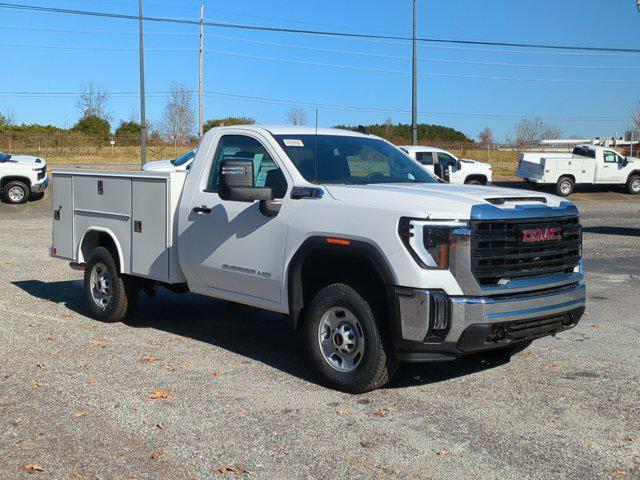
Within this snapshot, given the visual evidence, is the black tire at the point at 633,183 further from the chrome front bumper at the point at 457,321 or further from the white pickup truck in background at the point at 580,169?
the chrome front bumper at the point at 457,321

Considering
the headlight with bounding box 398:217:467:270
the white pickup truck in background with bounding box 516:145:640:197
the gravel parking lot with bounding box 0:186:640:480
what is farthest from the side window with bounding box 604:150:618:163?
the headlight with bounding box 398:217:467:270

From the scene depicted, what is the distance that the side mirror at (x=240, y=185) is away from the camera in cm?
638

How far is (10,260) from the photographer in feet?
44.1

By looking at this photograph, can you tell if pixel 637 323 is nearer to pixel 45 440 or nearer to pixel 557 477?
pixel 557 477

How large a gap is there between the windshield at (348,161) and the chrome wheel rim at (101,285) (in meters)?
2.81

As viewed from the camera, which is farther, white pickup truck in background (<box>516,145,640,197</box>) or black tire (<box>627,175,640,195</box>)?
black tire (<box>627,175,640,195</box>)

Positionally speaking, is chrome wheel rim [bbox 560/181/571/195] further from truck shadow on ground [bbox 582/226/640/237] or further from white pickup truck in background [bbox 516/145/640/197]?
truck shadow on ground [bbox 582/226/640/237]

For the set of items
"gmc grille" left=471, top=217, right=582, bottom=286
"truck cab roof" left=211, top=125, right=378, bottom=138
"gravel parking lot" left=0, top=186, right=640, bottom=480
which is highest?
"truck cab roof" left=211, top=125, right=378, bottom=138

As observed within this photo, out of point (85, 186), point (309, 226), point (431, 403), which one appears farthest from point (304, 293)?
point (85, 186)

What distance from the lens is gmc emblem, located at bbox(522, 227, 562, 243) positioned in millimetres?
5750

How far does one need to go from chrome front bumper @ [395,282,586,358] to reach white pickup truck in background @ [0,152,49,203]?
21.2 meters

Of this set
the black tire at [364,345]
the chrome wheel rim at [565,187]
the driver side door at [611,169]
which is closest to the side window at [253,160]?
the black tire at [364,345]

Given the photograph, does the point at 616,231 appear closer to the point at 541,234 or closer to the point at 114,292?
the point at 114,292

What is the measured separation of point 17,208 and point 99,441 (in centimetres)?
2097
